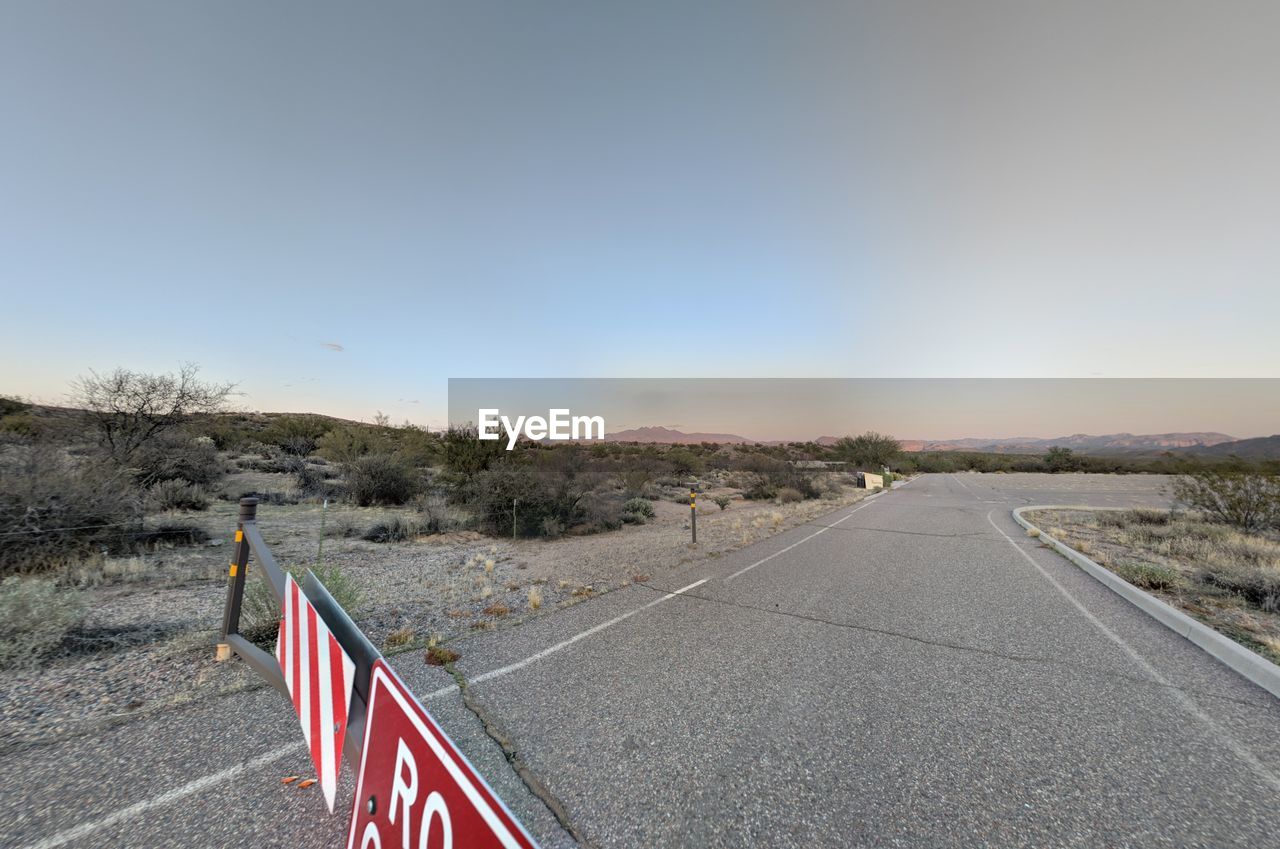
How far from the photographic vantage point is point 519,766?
2.79 m

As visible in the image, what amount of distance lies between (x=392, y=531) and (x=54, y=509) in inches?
213

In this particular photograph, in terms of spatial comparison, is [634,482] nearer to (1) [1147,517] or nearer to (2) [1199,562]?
(2) [1199,562]

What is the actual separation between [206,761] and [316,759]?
1275 mm

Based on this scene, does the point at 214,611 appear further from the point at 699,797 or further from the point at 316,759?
the point at 699,797

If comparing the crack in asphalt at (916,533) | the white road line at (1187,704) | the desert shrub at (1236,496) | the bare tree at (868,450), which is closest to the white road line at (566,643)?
the white road line at (1187,704)

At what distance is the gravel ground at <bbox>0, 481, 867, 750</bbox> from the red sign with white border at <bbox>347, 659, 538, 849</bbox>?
10.5 feet

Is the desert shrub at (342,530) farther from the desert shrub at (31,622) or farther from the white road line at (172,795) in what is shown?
the white road line at (172,795)

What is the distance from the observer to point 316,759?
2.22 m

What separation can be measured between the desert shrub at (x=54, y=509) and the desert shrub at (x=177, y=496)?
13.4 feet

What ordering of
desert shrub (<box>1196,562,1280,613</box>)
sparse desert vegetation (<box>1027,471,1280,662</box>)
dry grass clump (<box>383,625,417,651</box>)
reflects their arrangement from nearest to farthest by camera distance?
dry grass clump (<box>383,625,417,651</box>) < sparse desert vegetation (<box>1027,471,1280,662</box>) < desert shrub (<box>1196,562,1280,613</box>)

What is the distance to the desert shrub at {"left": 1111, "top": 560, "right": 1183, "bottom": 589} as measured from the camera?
277 inches

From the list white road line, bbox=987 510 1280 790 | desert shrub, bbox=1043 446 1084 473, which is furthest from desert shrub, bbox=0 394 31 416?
desert shrub, bbox=1043 446 1084 473

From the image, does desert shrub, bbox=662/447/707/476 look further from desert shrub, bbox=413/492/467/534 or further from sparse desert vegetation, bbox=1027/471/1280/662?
desert shrub, bbox=413/492/467/534

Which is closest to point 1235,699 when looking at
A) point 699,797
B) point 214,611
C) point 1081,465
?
point 699,797
